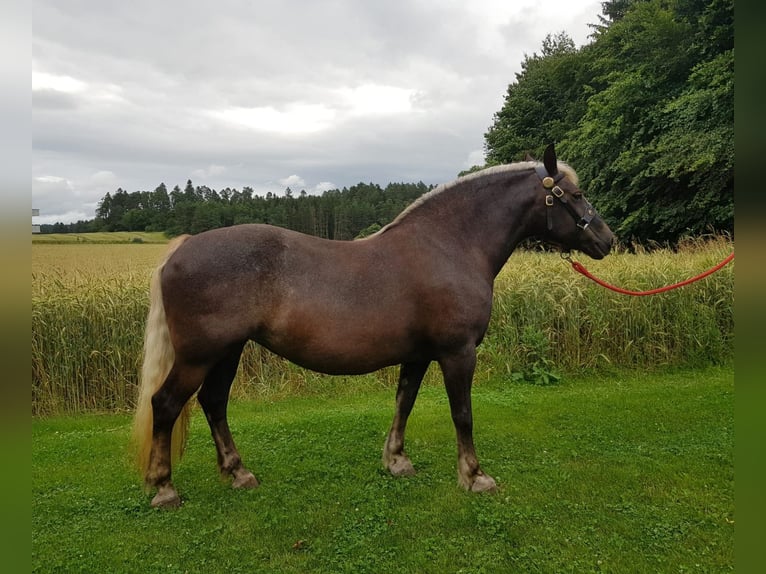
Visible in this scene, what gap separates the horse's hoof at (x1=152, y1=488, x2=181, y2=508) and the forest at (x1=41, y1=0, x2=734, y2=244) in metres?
10.4

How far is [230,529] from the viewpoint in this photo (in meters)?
3.20

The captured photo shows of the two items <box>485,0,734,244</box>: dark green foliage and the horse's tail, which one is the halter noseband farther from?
<box>485,0,734,244</box>: dark green foliage

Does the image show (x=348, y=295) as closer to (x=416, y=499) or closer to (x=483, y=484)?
(x=416, y=499)

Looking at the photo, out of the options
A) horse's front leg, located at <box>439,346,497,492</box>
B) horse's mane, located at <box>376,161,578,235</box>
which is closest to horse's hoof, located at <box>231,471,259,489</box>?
horse's front leg, located at <box>439,346,497,492</box>

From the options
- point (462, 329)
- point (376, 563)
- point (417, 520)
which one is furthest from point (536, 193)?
point (376, 563)

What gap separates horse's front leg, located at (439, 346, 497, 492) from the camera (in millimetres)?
3533

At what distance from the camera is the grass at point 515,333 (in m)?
6.33

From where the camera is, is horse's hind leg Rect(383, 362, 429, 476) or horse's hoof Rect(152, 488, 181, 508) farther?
horse's hind leg Rect(383, 362, 429, 476)

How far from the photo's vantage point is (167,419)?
3373 mm

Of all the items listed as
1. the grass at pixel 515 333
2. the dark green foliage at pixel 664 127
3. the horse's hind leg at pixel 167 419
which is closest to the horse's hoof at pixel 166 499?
the horse's hind leg at pixel 167 419

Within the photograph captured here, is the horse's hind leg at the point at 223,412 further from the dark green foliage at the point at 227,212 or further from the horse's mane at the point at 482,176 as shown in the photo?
the dark green foliage at the point at 227,212

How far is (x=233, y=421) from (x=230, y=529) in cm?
254
